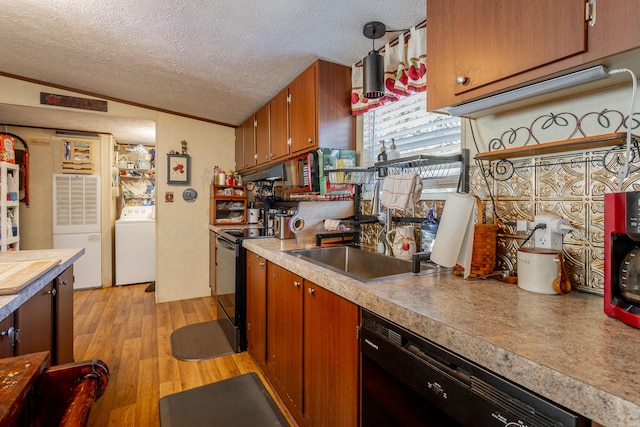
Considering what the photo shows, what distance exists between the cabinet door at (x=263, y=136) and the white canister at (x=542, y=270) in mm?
2437

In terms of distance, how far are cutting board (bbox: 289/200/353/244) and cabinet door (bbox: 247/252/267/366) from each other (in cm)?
31

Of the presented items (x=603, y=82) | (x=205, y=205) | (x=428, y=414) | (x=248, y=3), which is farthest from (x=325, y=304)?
(x=205, y=205)

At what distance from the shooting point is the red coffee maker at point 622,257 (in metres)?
0.78

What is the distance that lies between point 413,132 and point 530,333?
1448 mm

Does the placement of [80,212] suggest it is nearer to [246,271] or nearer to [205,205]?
[205,205]

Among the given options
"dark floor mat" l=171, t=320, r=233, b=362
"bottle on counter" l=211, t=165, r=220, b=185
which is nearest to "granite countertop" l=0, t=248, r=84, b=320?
"dark floor mat" l=171, t=320, r=233, b=362

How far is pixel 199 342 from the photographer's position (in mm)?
2738

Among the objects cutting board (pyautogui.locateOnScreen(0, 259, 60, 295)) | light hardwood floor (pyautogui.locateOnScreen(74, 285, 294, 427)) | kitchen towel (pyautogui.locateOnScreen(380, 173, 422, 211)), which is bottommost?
light hardwood floor (pyautogui.locateOnScreen(74, 285, 294, 427))

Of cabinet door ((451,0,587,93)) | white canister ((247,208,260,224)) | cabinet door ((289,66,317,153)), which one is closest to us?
cabinet door ((451,0,587,93))

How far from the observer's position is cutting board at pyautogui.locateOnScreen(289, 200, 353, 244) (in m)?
2.17

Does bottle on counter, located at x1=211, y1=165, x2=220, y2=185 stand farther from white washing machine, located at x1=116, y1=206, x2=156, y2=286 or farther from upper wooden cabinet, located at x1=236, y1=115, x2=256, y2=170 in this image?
white washing machine, located at x1=116, y1=206, x2=156, y2=286

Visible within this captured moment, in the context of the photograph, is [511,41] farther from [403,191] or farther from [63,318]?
[63,318]

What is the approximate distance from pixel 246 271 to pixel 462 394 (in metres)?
2.02

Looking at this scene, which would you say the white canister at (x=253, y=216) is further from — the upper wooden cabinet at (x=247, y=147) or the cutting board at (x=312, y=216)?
the cutting board at (x=312, y=216)
